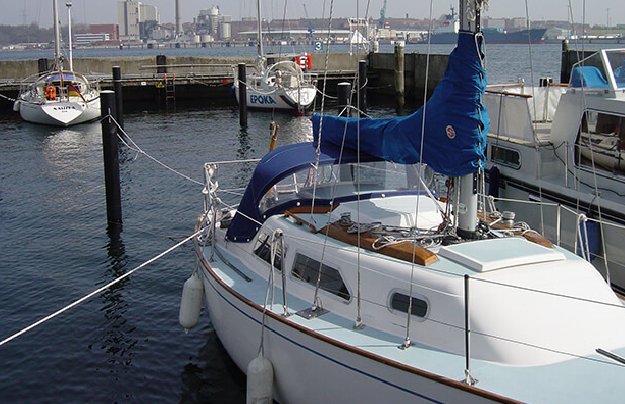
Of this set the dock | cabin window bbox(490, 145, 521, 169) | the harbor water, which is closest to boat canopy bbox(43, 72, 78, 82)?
the dock

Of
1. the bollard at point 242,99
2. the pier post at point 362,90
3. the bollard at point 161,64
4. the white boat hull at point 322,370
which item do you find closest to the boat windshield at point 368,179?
Result: the white boat hull at point 322,370

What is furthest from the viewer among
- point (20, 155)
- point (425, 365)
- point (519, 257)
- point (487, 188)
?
point (20, 155)

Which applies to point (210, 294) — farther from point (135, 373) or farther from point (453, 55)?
point (453, 55)

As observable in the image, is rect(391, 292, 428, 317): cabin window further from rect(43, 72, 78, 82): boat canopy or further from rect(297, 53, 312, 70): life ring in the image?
rect(297, 53, 312, 70): life ring

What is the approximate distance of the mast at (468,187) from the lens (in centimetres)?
791

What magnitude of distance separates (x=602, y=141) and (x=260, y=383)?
809cm

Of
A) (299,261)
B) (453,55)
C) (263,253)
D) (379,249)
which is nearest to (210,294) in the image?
(263,253)

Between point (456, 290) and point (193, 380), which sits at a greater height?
point (456, 290)

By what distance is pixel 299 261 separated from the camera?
9109 mm

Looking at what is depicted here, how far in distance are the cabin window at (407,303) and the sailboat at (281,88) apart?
3259cm

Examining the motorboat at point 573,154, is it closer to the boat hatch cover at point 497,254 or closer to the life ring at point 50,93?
the boat hatch cover at point 497,254

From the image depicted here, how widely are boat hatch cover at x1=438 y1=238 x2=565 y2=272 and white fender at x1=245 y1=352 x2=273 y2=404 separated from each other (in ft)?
8.63

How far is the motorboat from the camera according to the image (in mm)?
12188

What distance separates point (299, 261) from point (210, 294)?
7.33 ft
